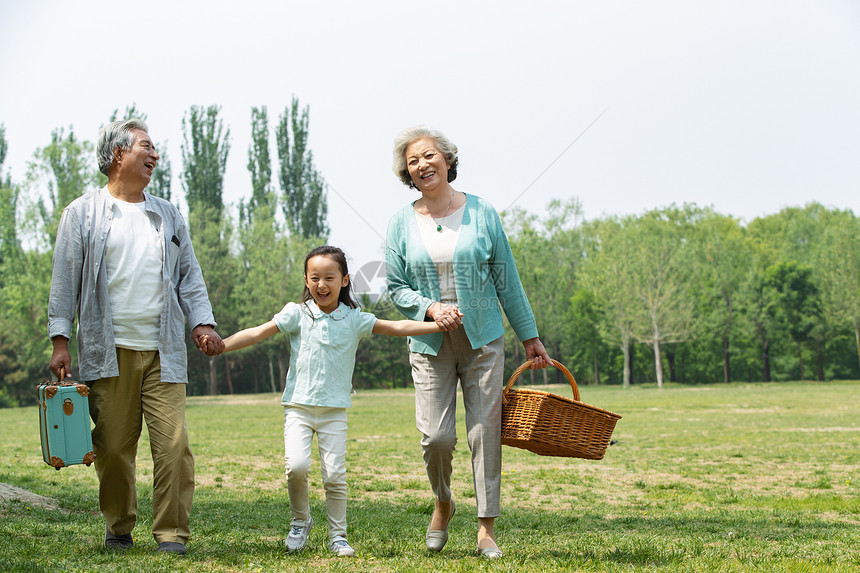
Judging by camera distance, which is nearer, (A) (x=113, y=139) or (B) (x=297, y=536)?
(B) (x=297, y=536)

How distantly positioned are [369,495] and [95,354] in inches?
165

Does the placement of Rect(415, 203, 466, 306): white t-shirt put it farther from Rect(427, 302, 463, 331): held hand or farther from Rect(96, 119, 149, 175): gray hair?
Rect(96, 119, 149, 175): gray hair

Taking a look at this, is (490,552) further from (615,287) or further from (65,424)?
(615,287)

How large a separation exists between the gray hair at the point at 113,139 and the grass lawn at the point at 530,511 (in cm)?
221

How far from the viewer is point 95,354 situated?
428cm

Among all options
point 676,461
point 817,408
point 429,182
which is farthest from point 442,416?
point 817,408

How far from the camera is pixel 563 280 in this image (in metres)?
56.1

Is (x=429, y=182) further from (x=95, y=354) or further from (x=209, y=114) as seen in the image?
(x=209, y=114)

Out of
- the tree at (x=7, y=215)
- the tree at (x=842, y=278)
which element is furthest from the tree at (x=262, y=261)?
the tree at (x=842, y=278)

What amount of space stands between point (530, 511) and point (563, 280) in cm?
5006

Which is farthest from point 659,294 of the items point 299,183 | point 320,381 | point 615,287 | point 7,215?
Result: point 320,381

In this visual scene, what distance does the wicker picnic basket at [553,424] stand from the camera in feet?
14.6

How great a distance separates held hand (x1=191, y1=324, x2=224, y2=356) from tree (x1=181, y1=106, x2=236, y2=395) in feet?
133

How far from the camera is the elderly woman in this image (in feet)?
14.6
